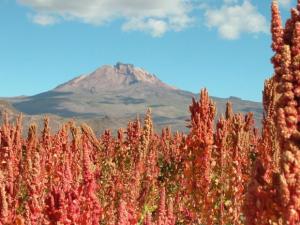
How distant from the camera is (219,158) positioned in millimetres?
9562

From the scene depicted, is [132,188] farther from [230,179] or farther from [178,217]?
[178,217]

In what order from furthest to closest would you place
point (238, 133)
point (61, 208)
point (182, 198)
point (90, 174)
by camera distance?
1. point (182, 198)
2. point (238, 133)
3. point (90, 174)
4. point (61, 208)

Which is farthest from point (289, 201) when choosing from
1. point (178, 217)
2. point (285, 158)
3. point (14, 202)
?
point (178, 217)

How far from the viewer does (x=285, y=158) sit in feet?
9.97

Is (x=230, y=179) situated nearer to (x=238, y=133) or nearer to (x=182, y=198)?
(x=238, y=133)

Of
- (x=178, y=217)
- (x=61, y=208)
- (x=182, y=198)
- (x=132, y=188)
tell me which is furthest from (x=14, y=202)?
(x=182, y=198)

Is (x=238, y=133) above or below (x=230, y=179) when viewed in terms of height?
above

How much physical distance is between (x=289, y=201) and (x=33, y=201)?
332 cm

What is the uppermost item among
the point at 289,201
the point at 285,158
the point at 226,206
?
the point at 285,158

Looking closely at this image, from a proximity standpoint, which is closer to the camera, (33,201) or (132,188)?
(33,201)

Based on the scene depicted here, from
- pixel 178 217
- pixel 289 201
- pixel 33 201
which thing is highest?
pixel 289 201

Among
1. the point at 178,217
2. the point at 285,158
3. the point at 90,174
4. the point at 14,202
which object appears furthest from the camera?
the point at 178,217

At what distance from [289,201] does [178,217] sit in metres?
9.81

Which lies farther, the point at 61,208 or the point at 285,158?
the point at 61,208
